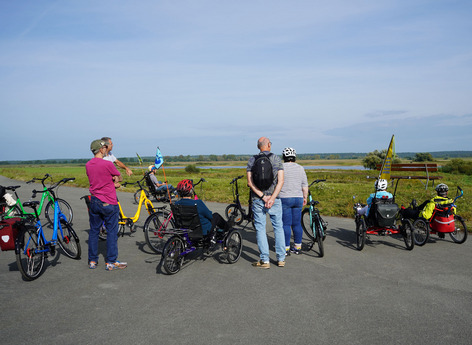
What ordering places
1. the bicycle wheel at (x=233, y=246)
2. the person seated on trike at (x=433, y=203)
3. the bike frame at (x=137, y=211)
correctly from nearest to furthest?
the bicycle wheel at (x=233, y=246)
the person seated on trike at (x=433, y=203)
the bike frame at (x=137, y=211)

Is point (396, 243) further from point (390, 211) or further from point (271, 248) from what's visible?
point (271, 248)

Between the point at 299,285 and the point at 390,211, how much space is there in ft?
10.0

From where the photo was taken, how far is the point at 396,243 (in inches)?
292

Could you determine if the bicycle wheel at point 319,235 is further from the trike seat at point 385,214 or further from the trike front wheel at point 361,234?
the trike seat at point 385,214

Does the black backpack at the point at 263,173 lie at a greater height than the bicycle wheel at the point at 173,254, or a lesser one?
greater

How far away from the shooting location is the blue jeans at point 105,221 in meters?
5.45

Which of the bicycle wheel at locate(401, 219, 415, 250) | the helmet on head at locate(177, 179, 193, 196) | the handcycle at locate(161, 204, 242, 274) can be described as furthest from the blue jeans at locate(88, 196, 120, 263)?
the bicycle wheel at locate(401, 219, 415, 250)

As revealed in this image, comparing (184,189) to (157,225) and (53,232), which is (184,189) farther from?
(53,232)

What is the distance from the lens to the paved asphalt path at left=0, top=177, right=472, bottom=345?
11.6 feet

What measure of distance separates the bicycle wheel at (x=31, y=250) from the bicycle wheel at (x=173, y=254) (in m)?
2.08

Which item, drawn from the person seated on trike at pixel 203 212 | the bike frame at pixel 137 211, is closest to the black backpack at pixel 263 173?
the person seated on trike at pixel 203 212

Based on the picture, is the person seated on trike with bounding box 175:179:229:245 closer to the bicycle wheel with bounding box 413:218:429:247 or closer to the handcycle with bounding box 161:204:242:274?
the handcycle with bounding box 161:204:242:274

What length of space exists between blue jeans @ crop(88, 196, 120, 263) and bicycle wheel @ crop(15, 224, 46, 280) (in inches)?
31.2

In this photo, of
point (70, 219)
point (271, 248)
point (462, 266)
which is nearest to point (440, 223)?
point (462, 266)
